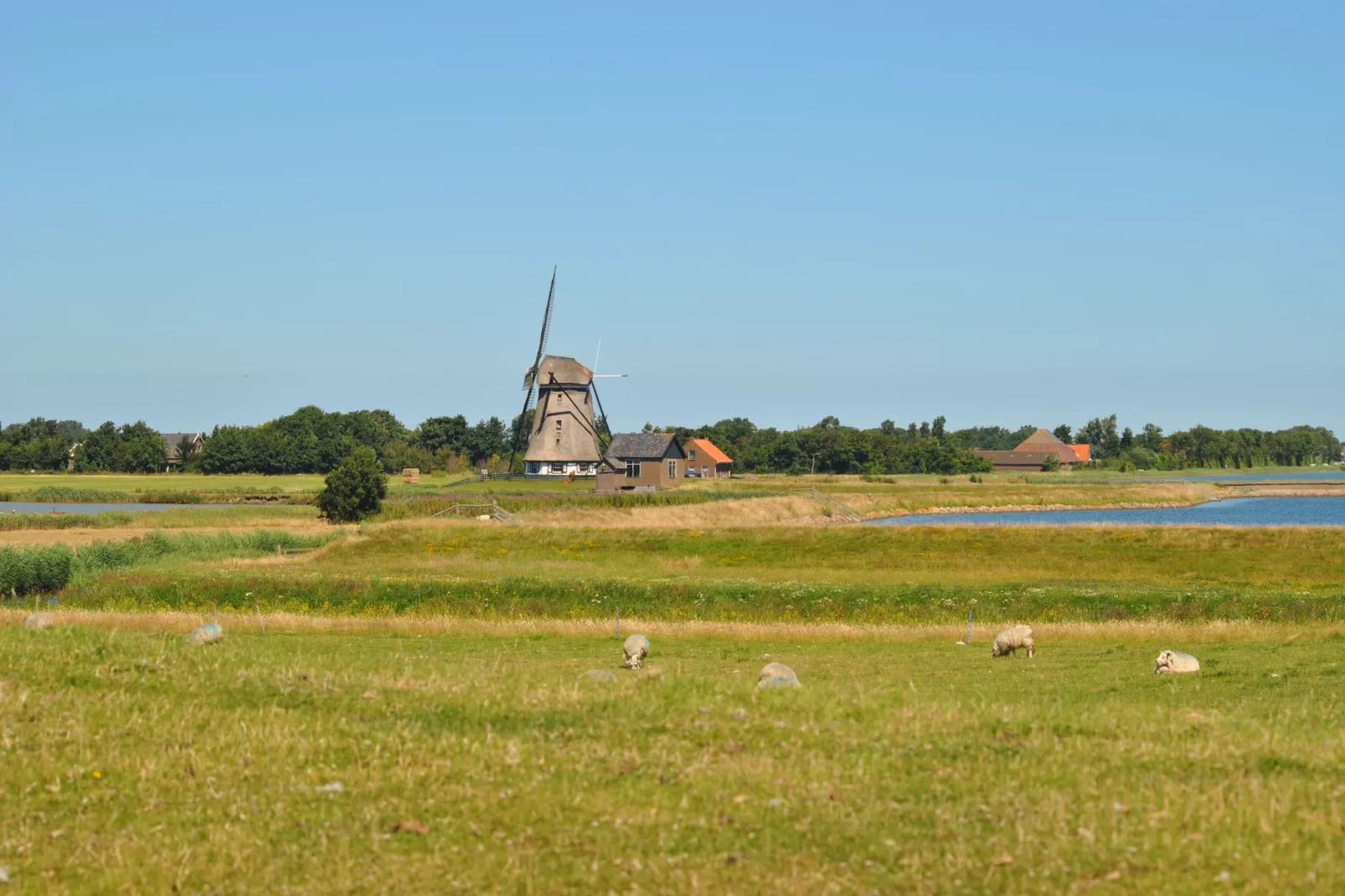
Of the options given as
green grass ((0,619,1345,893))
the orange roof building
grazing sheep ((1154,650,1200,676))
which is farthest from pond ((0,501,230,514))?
green grass ((0,619,1345,893))

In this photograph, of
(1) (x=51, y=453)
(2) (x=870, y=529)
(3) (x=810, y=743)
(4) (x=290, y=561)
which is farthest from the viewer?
(1) (x=51, y=453)

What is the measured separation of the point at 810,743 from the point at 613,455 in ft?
337

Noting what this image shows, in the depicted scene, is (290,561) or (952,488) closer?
(290,561)

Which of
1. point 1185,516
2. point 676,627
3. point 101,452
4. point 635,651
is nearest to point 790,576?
point 676,627

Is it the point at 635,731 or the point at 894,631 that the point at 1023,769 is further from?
the point at 894,631

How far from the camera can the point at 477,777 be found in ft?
48.0

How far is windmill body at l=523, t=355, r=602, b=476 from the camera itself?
412ft

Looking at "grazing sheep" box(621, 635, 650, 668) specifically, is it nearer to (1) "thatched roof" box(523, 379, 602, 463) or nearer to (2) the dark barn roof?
(2) the dark barn roof

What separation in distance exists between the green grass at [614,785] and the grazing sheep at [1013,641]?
10867 millimetres

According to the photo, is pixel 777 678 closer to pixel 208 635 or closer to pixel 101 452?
pixel 208 635

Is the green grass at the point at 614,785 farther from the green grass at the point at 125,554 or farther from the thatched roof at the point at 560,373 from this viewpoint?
the thatched roof at the point at 560,373

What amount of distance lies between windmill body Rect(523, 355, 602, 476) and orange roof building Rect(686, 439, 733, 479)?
37552mm

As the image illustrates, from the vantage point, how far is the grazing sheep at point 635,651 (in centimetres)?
Answer: 2831

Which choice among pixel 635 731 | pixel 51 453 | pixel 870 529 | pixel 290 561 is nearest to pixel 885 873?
pixel 635 731
